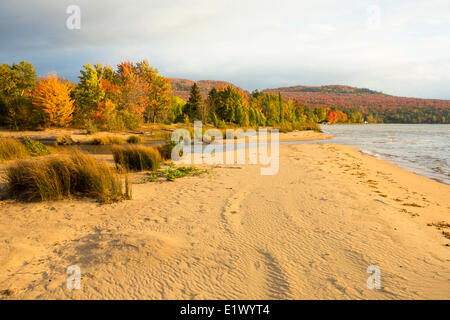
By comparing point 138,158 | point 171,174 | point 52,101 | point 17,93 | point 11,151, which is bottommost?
point 171,174

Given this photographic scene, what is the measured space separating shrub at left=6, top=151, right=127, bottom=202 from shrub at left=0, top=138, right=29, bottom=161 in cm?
599

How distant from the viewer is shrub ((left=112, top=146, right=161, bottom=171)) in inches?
324

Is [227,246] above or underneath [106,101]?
underneath

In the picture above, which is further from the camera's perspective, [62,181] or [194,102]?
[194,102]

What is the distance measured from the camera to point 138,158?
27.3 ft

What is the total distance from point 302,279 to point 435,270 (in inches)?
65.2

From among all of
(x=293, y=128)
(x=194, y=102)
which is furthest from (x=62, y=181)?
(x=194, y=102)

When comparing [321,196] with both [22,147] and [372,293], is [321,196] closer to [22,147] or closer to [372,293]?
[372,293]

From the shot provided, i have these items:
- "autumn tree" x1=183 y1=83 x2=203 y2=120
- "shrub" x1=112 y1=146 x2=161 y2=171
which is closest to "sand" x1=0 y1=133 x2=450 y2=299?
"shrub" x1=112 y1=146 x2=161 y2=171

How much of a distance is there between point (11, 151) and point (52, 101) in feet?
55.2

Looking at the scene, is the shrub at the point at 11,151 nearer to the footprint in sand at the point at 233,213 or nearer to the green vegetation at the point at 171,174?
the green vegetation at the point at 171,174

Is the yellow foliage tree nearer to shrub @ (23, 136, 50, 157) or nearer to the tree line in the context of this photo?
the tree line

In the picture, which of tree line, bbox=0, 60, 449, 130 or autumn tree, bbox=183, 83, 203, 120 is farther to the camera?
autumn tree, bbox=183, 83, 203, 120

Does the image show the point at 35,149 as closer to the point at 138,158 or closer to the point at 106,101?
the point at 138,158
